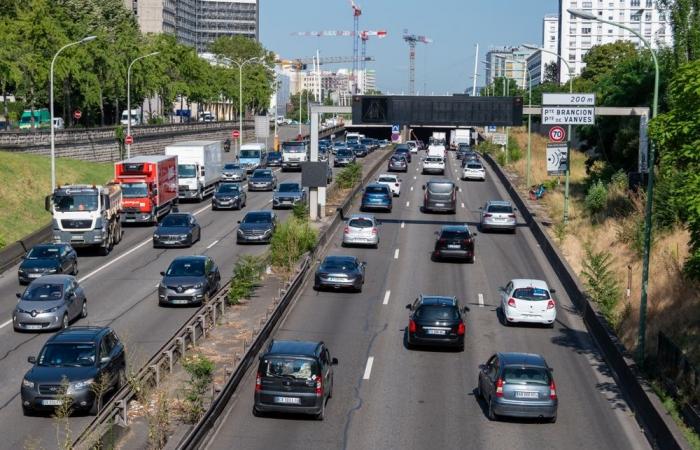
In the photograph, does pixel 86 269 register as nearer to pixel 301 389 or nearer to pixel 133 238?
pixel 133 238

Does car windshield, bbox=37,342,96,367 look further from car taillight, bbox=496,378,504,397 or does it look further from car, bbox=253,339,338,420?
car taillight, bbox=496,378,504,397

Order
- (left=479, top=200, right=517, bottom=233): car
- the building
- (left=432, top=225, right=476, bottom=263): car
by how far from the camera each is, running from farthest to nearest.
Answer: the building → (left=479, top=200, right=517, bottom=233): car → (left=432, top=225, right=476, bottom=263): car

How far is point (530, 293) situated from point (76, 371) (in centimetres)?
1658

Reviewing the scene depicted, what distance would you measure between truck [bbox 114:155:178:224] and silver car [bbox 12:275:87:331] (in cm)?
2049

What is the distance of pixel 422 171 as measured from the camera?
290ft

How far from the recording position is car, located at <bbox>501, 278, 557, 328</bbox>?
32938 millimetres

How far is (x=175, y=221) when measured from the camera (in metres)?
47.6

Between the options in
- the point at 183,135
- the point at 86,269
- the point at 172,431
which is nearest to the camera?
the point at 172,431

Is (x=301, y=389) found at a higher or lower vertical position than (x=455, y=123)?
lower

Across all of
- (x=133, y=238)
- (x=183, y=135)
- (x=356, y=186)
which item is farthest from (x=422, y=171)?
(x=133, y=238)

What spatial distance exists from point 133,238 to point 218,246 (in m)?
5.37

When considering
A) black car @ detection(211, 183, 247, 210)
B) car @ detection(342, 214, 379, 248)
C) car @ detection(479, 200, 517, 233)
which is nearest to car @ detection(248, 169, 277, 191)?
black car @ detection(211, 183, 247, 210)

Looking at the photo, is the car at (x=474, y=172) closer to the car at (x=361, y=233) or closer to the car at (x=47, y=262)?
the car at (x=361, y=233)

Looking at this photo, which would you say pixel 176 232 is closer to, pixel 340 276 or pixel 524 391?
pixel 340 276
